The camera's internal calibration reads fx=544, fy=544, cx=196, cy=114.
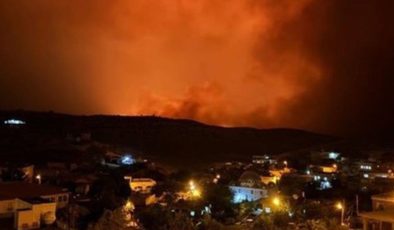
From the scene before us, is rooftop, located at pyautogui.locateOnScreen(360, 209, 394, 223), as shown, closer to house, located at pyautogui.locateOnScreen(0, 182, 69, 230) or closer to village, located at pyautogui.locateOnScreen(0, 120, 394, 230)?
village, located at pyautogui.locateOnScreen(0, 120, 394, 230)

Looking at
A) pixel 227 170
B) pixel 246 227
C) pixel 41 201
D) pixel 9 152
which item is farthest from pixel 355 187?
pixel 9 152

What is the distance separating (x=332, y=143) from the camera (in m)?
83.5

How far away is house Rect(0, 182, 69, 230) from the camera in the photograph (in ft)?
72.7

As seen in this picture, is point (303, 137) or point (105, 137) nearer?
point (105, 137)

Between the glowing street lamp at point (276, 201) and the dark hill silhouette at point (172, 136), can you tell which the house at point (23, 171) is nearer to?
the dark hill silhouette at point (172, 136)

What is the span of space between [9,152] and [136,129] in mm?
26631

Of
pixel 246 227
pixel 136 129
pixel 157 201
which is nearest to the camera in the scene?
pixel 246 227

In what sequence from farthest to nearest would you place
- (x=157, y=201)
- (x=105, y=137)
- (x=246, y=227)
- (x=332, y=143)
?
(x=332, y=143) → (x=105, y=137) → (x=157, y=201) → (x=246, y=227)

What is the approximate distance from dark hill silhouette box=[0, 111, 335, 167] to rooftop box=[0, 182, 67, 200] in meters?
21.6

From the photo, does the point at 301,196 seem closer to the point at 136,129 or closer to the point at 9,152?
the point at 9,152

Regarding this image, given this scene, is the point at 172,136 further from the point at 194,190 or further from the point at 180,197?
the point at 180,197

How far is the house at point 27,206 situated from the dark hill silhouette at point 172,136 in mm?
23126

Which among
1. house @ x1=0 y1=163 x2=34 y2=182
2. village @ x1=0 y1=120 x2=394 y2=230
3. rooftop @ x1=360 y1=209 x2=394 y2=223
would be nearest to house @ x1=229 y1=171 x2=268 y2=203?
village @ x1=0 y1=120 x2=394 y2=230

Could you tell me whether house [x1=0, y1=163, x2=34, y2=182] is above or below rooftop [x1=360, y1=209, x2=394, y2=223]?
below
